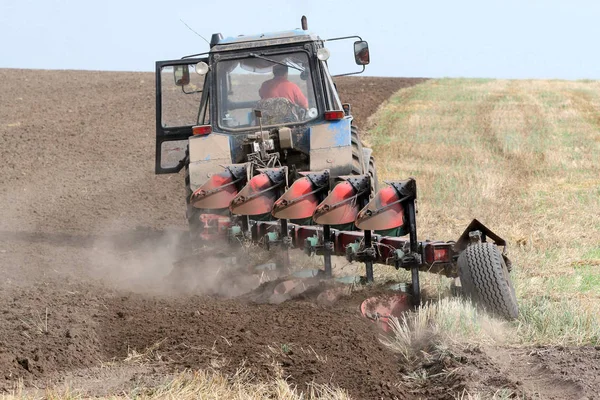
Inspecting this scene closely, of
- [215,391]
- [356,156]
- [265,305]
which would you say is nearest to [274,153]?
[356,156]

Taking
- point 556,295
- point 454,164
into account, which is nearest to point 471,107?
point 454,164

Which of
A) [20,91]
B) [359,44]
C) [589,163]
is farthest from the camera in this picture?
[20,91]

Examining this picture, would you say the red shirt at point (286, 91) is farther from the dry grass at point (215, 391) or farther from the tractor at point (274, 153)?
the dry grass at point (215, 391)

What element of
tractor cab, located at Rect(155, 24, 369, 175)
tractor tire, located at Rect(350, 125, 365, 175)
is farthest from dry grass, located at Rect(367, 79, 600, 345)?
tractor cab, located at Rect(155, 24, 369, 175)

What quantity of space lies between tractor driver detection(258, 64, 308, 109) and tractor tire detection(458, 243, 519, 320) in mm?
3032

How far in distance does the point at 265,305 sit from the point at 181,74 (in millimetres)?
2669

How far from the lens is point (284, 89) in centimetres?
797

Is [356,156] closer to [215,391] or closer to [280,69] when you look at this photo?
[280,69]

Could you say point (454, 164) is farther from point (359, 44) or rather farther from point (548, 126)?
point (359, 44)

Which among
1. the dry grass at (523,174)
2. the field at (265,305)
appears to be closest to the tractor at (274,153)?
the field at (265,305)

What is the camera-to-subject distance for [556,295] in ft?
19.7

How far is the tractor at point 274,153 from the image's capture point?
6.32m

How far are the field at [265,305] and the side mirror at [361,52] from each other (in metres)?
1.82

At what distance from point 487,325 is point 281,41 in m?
3.88
